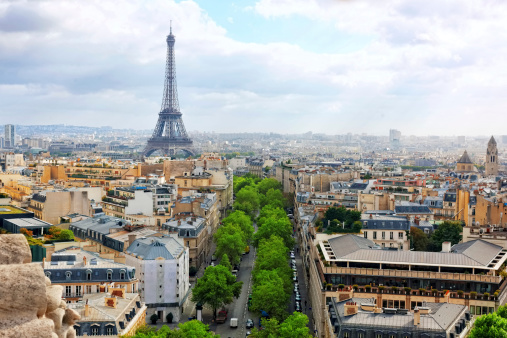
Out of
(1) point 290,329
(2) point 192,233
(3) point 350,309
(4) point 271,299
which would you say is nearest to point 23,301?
(3) point 350,309

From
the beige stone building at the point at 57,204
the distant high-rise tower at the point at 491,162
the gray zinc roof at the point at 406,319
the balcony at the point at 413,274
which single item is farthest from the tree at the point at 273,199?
the distant high-rise tower at the point at 491,162

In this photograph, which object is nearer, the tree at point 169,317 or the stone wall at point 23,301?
the stone wall at point 23,301

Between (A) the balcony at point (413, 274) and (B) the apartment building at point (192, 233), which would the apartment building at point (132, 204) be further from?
(A) the balcony at point (413, 274)

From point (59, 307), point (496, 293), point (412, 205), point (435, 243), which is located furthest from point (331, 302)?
point (412, 205)

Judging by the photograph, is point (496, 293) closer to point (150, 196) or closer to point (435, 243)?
point (435, 243)

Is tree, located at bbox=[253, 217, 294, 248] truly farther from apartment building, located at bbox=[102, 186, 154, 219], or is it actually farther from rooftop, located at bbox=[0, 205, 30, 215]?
rooftop, located at bbox=[0, 205, 30, 215]
